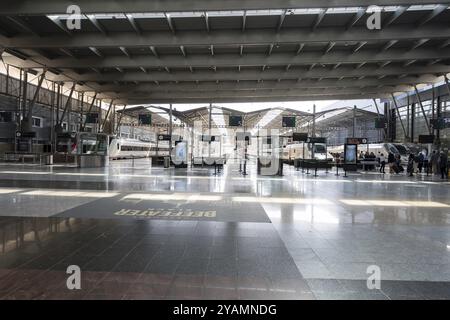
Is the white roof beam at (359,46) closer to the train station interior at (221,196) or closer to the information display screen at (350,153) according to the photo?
the train station interior at (221,196)

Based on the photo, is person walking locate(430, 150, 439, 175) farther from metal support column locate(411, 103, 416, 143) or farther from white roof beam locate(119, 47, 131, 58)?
white roof beam locate(119, 47, 131, 58)

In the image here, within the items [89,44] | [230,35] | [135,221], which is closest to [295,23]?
[230,35]

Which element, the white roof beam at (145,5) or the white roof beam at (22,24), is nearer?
the white roof beam at (145,5)

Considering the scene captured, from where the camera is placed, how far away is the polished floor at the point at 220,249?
3871mm

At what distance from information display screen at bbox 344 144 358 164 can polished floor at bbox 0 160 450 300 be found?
1588 cm

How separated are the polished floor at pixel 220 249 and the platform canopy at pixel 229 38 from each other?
10.2m

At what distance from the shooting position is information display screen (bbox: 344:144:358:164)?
82.0 ft

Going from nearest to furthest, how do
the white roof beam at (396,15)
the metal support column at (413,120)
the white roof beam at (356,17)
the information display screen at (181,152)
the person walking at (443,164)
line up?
1. the white roof beam at (396,15)
2. the white roof beam at (356,17)
3. the person walking at (443,164)
4. the information display screen at (181,152)
5. the metal support column at (413,120)

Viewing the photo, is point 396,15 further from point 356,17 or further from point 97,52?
point 97,52

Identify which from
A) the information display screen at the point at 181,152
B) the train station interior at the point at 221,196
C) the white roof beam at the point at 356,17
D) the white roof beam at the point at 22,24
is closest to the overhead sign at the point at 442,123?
the train station interior at the point at 221,196

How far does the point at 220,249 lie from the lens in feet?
17.6
